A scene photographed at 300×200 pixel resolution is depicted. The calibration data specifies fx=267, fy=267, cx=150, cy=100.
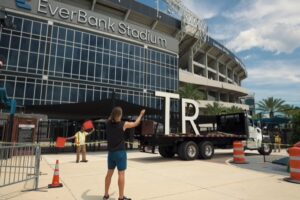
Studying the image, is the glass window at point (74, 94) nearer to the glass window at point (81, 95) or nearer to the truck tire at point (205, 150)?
the glass window at point (81, 95)

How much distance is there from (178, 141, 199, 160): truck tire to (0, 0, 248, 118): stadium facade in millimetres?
20907

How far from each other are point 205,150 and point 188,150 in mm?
1185

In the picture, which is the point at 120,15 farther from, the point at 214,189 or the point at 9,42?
the point at 214,189

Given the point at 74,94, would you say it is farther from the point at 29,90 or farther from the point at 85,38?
the point at 85,38

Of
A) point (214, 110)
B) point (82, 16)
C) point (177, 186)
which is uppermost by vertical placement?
point (82, 16)

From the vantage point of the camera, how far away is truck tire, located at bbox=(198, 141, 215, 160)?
546 inches

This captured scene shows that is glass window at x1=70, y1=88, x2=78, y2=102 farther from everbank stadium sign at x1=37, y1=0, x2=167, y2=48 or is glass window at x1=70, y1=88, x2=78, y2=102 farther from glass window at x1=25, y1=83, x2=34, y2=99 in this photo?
everbank stadium sign at x1=37, y1=0, x2=167, y2=48

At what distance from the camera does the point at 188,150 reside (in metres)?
13.3

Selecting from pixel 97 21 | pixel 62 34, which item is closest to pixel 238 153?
pixel 62 34

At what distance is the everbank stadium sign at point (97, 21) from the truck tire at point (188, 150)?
113 feet

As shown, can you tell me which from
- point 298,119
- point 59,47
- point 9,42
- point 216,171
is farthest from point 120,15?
point 216,171

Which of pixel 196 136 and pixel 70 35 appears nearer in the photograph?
pixel 196 136

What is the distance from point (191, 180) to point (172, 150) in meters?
6.47

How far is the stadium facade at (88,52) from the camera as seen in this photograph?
1436 inches
